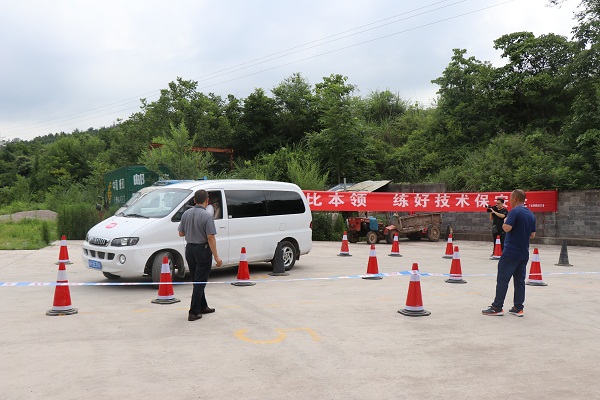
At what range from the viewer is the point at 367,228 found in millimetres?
20469

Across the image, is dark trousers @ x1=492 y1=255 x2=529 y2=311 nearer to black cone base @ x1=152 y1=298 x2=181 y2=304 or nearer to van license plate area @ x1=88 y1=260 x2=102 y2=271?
black cone base @ x1=152 y1=298 x2=181 y2=304

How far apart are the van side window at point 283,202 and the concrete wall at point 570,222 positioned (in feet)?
40.9

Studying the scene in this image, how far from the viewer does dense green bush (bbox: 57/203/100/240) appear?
66.7ft

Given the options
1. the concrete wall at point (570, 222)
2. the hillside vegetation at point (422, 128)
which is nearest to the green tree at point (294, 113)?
the hillside vegetation at point (422, 128)

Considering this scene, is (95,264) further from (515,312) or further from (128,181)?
(128,181)

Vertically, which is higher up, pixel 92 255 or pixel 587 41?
pixel 587 41

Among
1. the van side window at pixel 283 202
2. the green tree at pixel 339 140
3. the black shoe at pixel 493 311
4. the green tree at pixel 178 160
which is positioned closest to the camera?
the black shoe at pixel 493 311

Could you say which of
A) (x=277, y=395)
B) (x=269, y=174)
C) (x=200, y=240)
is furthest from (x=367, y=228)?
(x=277, y=395)

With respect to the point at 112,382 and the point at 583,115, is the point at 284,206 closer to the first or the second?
the point at 112,382

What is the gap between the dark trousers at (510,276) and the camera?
7.54 meters

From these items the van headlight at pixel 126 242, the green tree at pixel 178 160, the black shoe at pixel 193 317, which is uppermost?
the green tree at pixel 178 160

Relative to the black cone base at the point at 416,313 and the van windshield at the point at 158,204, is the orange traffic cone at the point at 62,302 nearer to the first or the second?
the van windshield at the point at 158,204

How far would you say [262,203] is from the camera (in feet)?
37.5

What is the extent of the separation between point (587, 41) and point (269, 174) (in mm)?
16313
